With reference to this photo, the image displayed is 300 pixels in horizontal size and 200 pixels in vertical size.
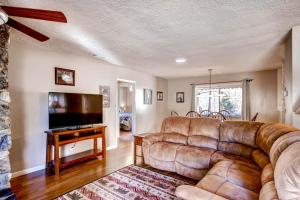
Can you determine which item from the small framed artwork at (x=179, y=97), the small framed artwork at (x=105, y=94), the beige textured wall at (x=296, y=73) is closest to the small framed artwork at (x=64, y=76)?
the small framed artwork at (x=105, y=94)

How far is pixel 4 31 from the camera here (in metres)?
2.17

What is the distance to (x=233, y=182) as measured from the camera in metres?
1.71

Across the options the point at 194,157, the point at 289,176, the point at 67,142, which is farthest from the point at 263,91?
the point at 67,142

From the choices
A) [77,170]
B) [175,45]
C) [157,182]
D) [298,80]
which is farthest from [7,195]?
[298,80]

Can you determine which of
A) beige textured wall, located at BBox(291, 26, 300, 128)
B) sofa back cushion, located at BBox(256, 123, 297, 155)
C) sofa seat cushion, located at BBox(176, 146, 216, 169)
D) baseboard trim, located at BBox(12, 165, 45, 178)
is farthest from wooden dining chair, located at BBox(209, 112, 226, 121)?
baseboard trim, located at BBox(12, 165, 45, 178)

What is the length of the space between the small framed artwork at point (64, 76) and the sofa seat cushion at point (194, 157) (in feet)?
8.64

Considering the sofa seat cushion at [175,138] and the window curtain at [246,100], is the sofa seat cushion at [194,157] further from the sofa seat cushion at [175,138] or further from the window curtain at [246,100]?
the window curtain at [246,100]

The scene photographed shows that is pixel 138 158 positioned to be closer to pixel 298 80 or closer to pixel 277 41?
pixel 298 80

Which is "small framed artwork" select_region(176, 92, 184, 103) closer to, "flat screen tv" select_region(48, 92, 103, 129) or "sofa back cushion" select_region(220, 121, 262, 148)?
"flat screen tv" select_region(48, 92, 103, 129)

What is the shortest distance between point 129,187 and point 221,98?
4.89m

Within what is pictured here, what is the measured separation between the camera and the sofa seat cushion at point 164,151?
2916mm

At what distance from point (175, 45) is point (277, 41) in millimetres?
1624

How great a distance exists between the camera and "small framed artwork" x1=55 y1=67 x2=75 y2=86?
11.3 ft

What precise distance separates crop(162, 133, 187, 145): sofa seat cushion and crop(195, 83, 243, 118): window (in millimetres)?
3426
